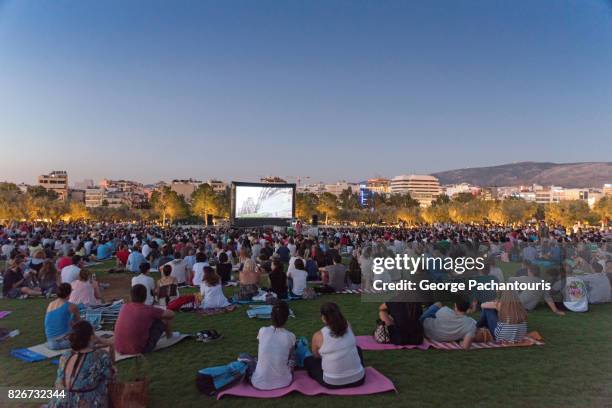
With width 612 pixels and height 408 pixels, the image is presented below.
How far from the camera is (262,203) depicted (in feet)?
137

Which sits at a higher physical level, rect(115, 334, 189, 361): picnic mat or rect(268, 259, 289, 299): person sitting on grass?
rect(268, 259, 289, 299): person sitting on grass

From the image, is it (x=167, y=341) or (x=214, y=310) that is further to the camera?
(x=214, y=310)

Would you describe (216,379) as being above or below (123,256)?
below

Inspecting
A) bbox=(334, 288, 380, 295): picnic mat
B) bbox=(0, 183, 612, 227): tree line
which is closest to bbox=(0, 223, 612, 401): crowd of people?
bbox=(334, 288, 380, 295): picnic mat

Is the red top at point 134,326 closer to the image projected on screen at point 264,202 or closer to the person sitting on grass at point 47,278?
the person sitting on grass at point 47,278

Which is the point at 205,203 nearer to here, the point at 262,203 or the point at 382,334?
the point at 262,203

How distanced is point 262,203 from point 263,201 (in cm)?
21

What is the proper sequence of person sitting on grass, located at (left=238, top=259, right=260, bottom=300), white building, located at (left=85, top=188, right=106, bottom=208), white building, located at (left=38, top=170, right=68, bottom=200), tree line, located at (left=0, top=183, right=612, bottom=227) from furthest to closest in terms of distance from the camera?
white building, located at (left=85, top=188, right=106, bottom=208), white building, located at (left=38, top=170, right=68, bottom=200), tree line, located at (left=0, top=183, right=612, bottom=227), person sitting on grass, located at (left=238, top=259, right=260, bottom=300)

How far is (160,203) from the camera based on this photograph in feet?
266

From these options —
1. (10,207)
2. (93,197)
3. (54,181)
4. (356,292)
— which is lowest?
(356,292)

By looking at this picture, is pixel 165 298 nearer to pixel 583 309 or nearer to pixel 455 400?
pixel 455 400

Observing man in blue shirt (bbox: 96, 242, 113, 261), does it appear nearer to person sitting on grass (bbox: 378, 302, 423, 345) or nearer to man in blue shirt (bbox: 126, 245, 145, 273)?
man in blue shirt (bbox: 126, 245, 145, 273)

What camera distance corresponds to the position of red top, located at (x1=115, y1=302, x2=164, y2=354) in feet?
18.6

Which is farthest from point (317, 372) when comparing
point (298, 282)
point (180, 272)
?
point (180, 272)
